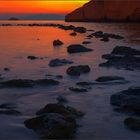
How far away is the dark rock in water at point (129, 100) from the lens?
9679 millimetres

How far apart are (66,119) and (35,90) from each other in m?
4.34

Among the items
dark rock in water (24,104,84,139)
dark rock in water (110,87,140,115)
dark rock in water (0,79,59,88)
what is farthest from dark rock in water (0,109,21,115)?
dark rock in water (0,79,59,88)

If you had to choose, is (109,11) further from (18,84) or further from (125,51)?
(18,84)

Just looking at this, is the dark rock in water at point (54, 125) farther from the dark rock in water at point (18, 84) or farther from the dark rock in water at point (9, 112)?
the dark rock in water at point (18, 84)

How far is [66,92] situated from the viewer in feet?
40.5

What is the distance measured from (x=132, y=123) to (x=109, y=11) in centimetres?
12587

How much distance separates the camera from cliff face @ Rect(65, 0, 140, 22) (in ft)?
409

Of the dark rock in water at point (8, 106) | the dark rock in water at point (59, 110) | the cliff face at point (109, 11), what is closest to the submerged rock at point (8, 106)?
the dark rock in water at point (8, 106)

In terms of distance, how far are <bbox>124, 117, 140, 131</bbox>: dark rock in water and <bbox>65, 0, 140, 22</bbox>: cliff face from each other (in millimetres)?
114578

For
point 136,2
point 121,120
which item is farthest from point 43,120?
point 136,2

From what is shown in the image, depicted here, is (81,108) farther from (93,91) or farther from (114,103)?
(93,91)

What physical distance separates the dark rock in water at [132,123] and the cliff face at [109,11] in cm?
11458

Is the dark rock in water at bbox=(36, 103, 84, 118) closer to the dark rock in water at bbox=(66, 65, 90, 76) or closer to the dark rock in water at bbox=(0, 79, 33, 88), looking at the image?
the dark rock in water at bbox=(0, 79, 33, 88)

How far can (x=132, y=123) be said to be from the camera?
8.70 metres
